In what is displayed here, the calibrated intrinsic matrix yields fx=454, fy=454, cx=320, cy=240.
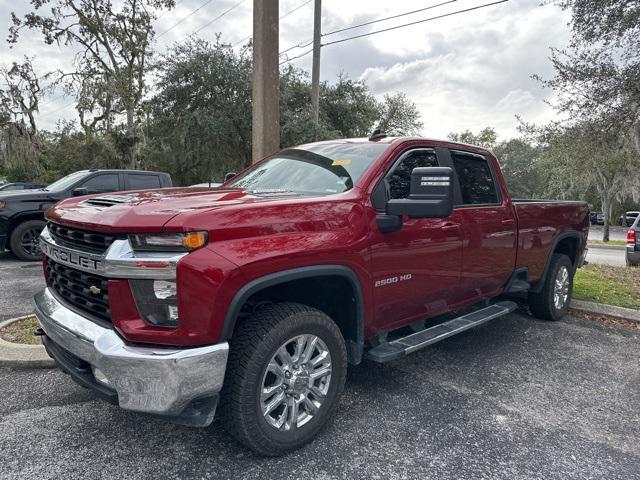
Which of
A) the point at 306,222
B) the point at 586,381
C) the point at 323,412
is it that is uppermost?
the point at 306,222

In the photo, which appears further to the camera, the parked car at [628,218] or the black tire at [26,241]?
the parked car at [628,218]

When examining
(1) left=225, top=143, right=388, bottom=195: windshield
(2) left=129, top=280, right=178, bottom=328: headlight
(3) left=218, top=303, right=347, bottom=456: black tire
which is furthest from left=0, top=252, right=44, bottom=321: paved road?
(3) left=218, top=303, right=347, bottom=456: black tire

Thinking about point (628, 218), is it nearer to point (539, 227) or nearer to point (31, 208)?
point (539, 227)

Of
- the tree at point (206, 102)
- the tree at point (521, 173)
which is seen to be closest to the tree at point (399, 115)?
the tree at point (206, 102)

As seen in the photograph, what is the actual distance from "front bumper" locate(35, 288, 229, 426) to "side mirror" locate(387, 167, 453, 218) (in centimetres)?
139

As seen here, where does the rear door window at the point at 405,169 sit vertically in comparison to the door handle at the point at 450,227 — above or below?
above

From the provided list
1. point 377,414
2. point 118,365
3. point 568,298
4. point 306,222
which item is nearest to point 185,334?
point 118,365

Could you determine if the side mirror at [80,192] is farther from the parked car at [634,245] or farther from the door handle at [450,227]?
the parked car at [634,245]

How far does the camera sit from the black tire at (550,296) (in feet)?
17.3

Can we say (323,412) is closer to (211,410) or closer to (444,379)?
(211,410)

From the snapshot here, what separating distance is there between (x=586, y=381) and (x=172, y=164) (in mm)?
21855

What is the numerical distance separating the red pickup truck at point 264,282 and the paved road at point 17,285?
113 inches

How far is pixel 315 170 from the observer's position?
3559mm

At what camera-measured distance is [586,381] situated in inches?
151
